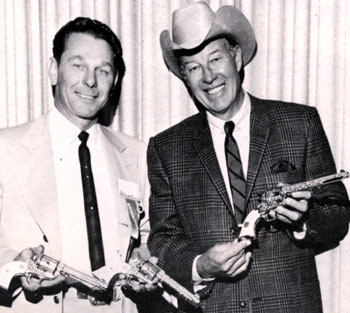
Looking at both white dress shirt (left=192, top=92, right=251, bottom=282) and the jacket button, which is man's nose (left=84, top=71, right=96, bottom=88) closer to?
white dress shirt (left=192, top=92, right=251, bottom=282)

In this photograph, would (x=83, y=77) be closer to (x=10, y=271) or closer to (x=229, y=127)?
(x=229, y=127)

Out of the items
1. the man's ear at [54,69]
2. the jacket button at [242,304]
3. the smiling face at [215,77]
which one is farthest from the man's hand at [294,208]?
the man's ear at [54,69]

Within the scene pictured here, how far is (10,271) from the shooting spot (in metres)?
1.88

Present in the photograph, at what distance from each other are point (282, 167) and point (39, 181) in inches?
36.0

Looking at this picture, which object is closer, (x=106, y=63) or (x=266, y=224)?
(x=266, y=224)

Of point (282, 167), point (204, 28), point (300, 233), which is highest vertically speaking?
point (204, 28)

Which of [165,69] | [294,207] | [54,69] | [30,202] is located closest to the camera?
[294,207]

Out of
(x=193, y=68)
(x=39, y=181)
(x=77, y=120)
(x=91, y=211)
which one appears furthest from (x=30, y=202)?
(x=193, y=68)

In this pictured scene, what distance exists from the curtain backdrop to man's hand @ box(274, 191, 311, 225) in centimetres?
60

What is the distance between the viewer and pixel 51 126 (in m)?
2.12

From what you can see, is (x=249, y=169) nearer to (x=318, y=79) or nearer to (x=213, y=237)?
(x=213, y=237)

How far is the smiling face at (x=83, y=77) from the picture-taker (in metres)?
2.04

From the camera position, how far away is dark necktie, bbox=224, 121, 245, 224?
78.2 inches

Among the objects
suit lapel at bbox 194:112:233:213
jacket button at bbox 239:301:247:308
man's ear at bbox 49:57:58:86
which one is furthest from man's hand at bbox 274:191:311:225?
man's ear at bbox 49:57:58:86
